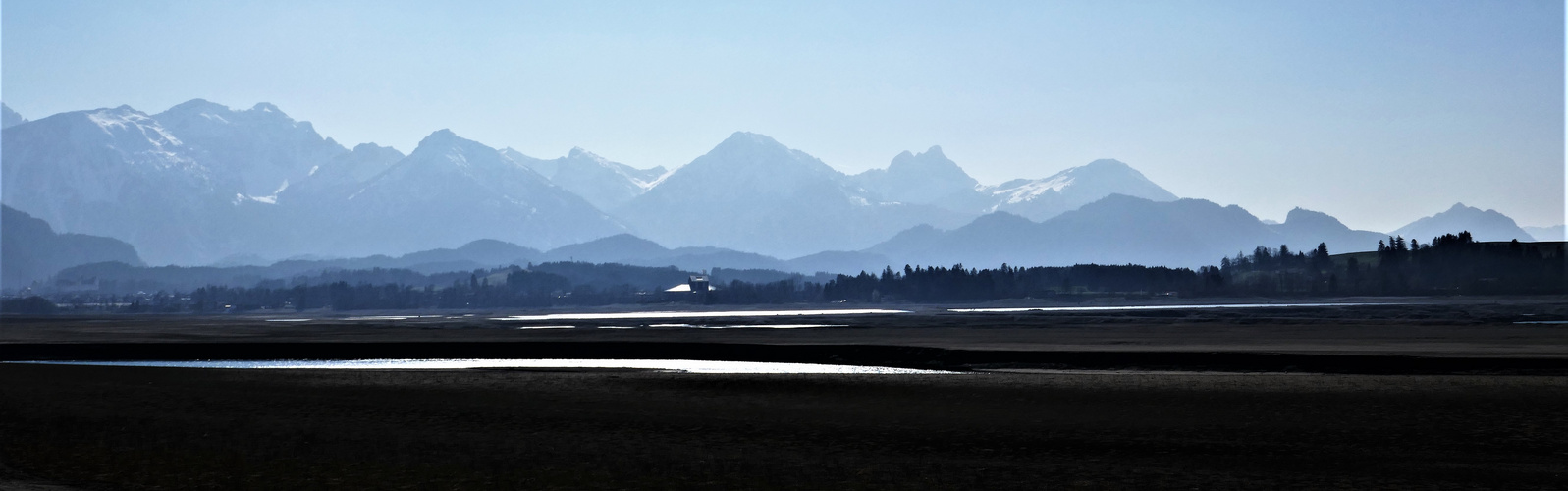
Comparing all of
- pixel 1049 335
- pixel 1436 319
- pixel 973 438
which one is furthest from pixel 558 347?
pixel 1436 319

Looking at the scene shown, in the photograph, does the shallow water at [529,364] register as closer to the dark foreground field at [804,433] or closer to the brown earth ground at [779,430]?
the brown earth ground at [779,430]

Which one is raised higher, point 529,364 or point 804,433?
point 529,364

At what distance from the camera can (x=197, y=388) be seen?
50250 mm

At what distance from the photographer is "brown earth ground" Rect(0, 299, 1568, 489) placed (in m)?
27.2

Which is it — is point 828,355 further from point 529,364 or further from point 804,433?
point 804,433

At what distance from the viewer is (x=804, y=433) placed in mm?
35125

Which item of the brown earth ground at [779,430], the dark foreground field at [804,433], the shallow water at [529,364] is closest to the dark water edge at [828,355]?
the shallow water at [529,364]

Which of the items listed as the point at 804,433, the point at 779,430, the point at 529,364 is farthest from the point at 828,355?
the point at 804,433

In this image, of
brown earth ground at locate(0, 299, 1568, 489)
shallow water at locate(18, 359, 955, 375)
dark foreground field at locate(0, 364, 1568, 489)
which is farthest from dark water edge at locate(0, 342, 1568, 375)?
dark foreground field at locate(0, 364, 1568, 489)

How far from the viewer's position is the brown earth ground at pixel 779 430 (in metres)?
27.2

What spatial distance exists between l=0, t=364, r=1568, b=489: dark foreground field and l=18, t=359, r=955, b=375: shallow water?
836 cm

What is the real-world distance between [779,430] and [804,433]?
3.55 feet

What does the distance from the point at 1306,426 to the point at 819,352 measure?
44651 mm

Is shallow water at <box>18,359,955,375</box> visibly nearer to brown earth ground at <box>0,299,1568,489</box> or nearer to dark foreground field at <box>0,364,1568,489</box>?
brown earth ground at <box>0,299,1568,489</box>
